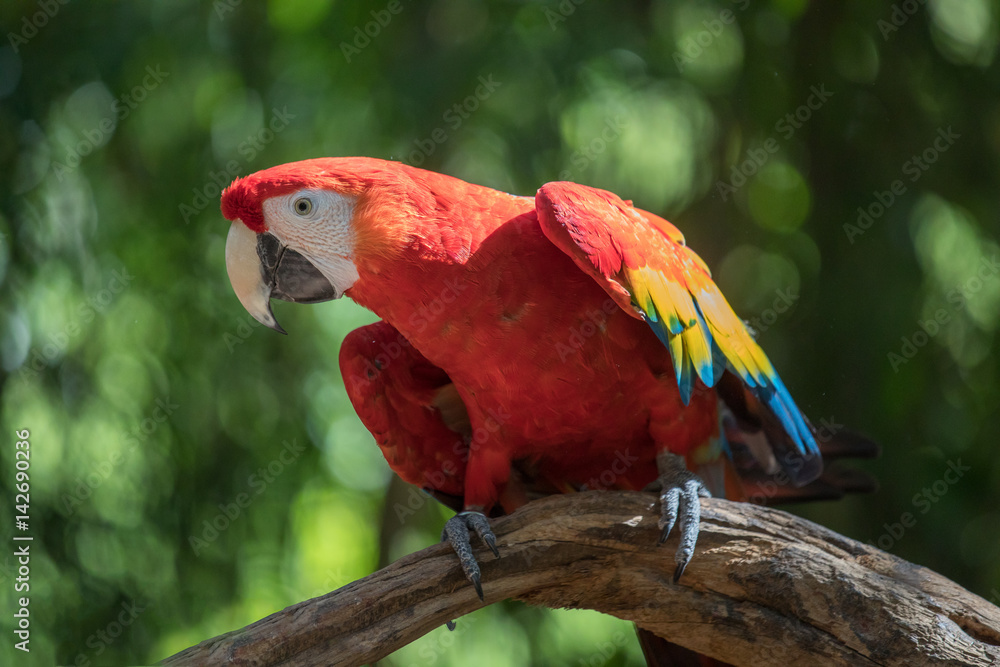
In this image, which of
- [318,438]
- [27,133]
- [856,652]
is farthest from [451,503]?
[27,133]

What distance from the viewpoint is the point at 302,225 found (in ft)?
4.40

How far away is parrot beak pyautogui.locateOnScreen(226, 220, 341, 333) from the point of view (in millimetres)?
1385

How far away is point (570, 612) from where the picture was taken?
233 centimetres

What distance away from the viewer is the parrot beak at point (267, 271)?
1.38 meters

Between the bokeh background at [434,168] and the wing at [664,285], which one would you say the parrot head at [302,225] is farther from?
the bokeh background at [434,168]

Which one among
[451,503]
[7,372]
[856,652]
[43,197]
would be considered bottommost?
[7,372]

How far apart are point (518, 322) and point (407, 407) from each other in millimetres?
457

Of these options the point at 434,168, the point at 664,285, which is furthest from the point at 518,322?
the point at 434,168

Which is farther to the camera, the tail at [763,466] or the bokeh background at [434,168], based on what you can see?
the bokeh background at [434,168]

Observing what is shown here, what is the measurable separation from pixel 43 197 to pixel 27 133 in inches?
7.9

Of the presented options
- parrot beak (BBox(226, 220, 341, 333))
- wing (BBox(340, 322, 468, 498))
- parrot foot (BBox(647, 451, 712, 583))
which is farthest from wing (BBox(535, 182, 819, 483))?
wing (BBox(340, 322, 468, 498))

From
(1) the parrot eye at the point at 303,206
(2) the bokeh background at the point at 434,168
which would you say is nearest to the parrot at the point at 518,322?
(1) the parrot eye at the point at 303,206

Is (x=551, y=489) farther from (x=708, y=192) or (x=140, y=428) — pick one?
(x=140, y=428)

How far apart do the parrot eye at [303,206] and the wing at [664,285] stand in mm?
405
